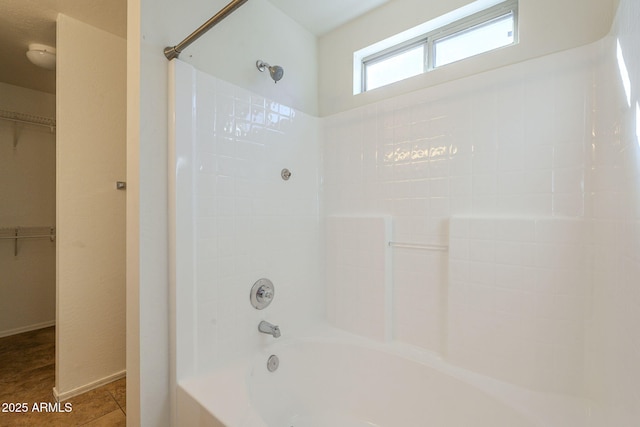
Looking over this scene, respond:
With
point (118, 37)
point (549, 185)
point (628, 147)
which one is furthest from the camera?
point (118, 37)

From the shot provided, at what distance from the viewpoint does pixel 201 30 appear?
3.58ft

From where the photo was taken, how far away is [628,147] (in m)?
0.86

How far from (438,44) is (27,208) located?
13.2 ft

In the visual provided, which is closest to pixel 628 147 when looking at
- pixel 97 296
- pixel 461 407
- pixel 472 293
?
pixel 472 293

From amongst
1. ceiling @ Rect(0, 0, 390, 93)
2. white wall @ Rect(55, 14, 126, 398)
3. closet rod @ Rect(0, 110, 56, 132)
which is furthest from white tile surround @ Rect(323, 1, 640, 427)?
closet rod @ Rect(0, 110, 56, 132)

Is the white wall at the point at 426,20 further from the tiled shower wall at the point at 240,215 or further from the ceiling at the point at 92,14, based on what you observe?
the tiled shower wall at the point at 240,215

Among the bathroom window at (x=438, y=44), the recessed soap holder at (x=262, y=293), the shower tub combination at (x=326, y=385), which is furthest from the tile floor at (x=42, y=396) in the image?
the bathroom window at (x=438, y=44)

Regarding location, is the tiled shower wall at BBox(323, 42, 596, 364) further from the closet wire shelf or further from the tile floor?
the closet wire shelf

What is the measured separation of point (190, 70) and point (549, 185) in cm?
167

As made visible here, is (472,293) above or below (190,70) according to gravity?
below

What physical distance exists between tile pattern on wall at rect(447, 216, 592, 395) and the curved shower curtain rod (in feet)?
4.31

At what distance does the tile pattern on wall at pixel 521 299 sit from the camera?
1148 mm

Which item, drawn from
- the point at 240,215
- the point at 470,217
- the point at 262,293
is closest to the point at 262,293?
the point at 262,293

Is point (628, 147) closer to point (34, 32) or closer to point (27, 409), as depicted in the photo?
point (27, 409)
